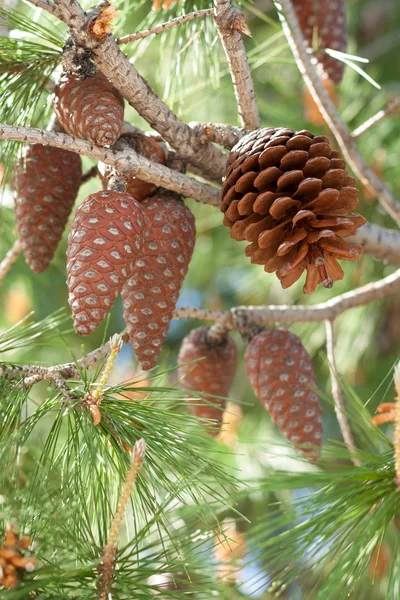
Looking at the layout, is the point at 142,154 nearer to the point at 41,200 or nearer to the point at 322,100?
the point at 41,200

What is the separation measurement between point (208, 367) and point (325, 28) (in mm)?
734

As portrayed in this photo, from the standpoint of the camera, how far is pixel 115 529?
72 centimetres

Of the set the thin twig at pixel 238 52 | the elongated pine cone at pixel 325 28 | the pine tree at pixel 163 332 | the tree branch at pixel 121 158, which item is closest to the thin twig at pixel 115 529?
the pine tree at pixel 163 332

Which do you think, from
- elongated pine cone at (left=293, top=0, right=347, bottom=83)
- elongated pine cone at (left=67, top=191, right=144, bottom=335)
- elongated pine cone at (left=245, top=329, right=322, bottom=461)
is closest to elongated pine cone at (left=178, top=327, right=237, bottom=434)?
elongated pine cone at (left=245, top=329, right=322, bottom=461)

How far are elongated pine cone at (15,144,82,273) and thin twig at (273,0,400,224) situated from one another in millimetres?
437

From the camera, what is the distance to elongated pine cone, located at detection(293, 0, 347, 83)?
146cm

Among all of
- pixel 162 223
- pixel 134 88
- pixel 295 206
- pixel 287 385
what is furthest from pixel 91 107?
pixel 287 385

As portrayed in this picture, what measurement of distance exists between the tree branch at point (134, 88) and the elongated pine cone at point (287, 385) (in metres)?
0.31

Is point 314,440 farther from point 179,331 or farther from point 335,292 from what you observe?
point 179,331

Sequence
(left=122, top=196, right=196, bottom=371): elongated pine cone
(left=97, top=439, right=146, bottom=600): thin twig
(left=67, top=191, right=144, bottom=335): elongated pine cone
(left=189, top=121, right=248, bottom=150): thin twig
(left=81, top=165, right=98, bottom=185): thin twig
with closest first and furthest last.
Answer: (left=97, top=439, right=146, bottom=600): thin twig
(left=67, top=191, right=144, bottom=335): elongated pine cone
(left=122, top=196, right=196, bottom=371): elongated pine cone
(left=189, top=121, right=248, bottom=150): thin twig
(left=81, top=165, right=98, bottom=185): thin twig

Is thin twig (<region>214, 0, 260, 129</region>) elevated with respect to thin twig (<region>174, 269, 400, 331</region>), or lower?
elevated

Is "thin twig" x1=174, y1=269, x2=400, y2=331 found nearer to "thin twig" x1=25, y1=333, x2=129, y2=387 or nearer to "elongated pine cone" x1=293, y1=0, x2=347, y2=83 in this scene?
"thin twig" x1=25, y1=333, x2=129, y2=387

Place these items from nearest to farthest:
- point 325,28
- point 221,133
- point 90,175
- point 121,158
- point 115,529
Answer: point 115,529 → point 121,158 → point 221,133 → point 90,175 → point 325,28

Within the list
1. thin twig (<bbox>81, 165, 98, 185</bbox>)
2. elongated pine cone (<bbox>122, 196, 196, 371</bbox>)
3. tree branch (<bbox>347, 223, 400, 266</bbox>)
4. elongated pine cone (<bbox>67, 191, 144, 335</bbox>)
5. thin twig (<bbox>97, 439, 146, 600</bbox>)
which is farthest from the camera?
tree branch (<bbox>347, 223, 400, 266</bbox>)
